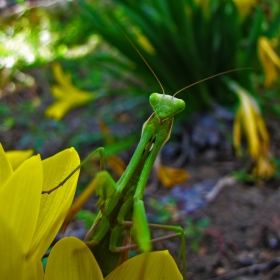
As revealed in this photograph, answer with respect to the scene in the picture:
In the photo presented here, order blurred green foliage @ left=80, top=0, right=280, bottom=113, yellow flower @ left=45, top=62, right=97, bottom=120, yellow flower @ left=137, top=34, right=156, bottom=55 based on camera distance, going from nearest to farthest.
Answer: yellow flower @ left=45, top=62, right=97, bottom=120 < blurred green foliage @ left=80, top=0, right=280, bottom=113 < yellow flower @ left=137, top=34, right=156, bottom=55

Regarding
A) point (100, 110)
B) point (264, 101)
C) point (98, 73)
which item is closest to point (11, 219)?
point (264, 101)

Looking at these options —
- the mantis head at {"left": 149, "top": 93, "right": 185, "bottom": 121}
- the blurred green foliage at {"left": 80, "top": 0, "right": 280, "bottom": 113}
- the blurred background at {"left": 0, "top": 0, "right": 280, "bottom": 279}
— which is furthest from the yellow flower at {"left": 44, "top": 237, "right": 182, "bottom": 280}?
the blurred green foliage at {"left": 80, "top": 0, "right": 280, "bottom": 113}

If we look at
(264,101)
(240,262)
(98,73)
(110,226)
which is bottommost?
(264,101)

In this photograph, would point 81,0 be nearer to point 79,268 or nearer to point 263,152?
point 263,152

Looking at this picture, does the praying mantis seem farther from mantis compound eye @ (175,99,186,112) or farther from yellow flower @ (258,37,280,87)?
yellow flower @ (258,37,280,87)

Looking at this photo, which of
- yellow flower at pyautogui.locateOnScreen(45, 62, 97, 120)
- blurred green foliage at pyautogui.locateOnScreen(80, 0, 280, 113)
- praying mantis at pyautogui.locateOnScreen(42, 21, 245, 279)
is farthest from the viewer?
blurred green foliage at pyautogui.locateOnScreen(80, 0, 280, 113)

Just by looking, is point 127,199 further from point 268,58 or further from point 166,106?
point 268,58
